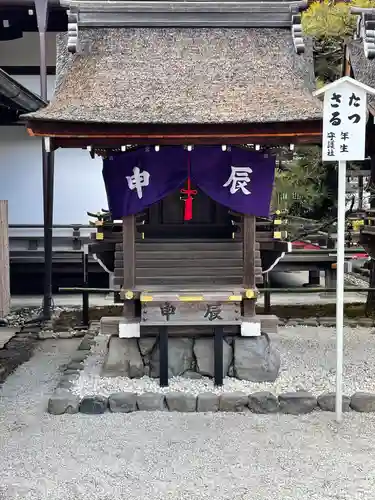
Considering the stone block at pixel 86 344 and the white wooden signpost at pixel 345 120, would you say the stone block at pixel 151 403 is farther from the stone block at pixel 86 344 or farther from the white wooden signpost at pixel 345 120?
the white wooden signpost at pixel 345 120

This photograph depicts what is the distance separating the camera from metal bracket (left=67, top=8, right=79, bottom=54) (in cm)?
709

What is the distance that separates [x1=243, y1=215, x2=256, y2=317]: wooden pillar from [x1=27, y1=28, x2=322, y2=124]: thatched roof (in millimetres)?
1475

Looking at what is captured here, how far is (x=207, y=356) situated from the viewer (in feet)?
22.8

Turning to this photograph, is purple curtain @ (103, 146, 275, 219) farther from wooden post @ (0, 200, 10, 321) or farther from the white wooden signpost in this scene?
wooden post @ (0, 200, 10, 321)

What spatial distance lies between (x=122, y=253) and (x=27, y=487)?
340cm

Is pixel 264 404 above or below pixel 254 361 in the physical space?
below

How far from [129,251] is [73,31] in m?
3.09

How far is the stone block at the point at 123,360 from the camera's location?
22.8 feet

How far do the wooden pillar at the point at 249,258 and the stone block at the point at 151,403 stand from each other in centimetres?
158

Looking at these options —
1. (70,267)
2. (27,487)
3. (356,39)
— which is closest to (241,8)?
(356,39)

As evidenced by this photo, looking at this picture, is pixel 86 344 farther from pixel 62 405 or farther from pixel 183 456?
pixel 183 456

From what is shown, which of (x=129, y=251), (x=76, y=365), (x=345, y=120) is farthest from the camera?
(x=76, y=365)

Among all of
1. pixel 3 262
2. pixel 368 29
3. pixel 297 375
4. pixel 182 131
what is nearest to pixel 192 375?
pixel 297 375

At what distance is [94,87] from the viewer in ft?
21.6
